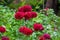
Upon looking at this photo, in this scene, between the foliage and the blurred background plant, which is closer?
the foliage

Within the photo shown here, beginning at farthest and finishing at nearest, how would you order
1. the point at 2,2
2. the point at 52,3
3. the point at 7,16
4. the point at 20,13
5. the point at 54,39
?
the point at 52,3 → the point at 2,2 → the point at 7,16 → the point at 54,39 → the point at 20,13

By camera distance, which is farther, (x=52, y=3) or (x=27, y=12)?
(x=52, y=3)

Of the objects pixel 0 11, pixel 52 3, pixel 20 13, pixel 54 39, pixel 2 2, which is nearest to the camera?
pixel 20 13

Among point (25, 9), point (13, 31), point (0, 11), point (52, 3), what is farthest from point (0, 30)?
point (52, 3)

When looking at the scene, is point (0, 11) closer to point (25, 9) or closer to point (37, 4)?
point (37, 4)

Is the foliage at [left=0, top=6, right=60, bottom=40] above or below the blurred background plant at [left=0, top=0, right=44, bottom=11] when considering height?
below

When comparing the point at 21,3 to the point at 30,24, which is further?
the point at 21,3

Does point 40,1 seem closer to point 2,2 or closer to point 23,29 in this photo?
point 2,2

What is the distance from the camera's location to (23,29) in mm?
1990

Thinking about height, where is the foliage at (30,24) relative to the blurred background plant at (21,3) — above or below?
below

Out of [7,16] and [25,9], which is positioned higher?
[25,9]

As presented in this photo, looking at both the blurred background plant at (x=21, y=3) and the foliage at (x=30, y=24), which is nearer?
the foliage at (x=30, y=24)

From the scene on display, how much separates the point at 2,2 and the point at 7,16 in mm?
1958

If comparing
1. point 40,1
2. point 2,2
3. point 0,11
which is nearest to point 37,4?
point 40,1
